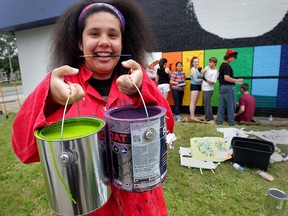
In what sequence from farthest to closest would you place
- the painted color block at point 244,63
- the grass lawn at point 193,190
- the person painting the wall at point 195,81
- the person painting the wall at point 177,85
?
the person painting the wall at point 177,85 → the painted color block at point 244,63 → the person painting the wall at point 195,81 → the grass lawn at point 193,190

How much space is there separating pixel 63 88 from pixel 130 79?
237 mm

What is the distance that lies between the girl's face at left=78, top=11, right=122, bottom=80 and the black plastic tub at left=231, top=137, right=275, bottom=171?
9.21 feet

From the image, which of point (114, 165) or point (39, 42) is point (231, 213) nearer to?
point (114, 165)

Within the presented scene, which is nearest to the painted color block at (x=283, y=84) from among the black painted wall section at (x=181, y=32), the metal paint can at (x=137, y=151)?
the black painted wall section at (x=181, y=32)

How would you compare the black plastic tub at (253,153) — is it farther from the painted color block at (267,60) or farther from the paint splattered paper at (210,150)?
the painted color block at (267,60)

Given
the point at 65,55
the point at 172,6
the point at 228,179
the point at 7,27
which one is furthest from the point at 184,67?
the point at 7,27

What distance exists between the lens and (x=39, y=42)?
874 cm

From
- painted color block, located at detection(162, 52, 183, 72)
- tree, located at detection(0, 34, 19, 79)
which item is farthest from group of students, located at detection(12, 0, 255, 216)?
tree, located at detection(0, 34, 19, 79)

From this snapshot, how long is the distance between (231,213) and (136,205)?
1.77 m

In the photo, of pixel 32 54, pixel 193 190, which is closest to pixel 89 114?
pixel 193 190

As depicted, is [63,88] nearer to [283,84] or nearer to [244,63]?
[244,63]

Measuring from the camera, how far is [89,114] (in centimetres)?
99

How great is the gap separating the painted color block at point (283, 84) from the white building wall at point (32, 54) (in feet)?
26.6

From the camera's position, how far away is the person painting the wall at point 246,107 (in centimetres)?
532
